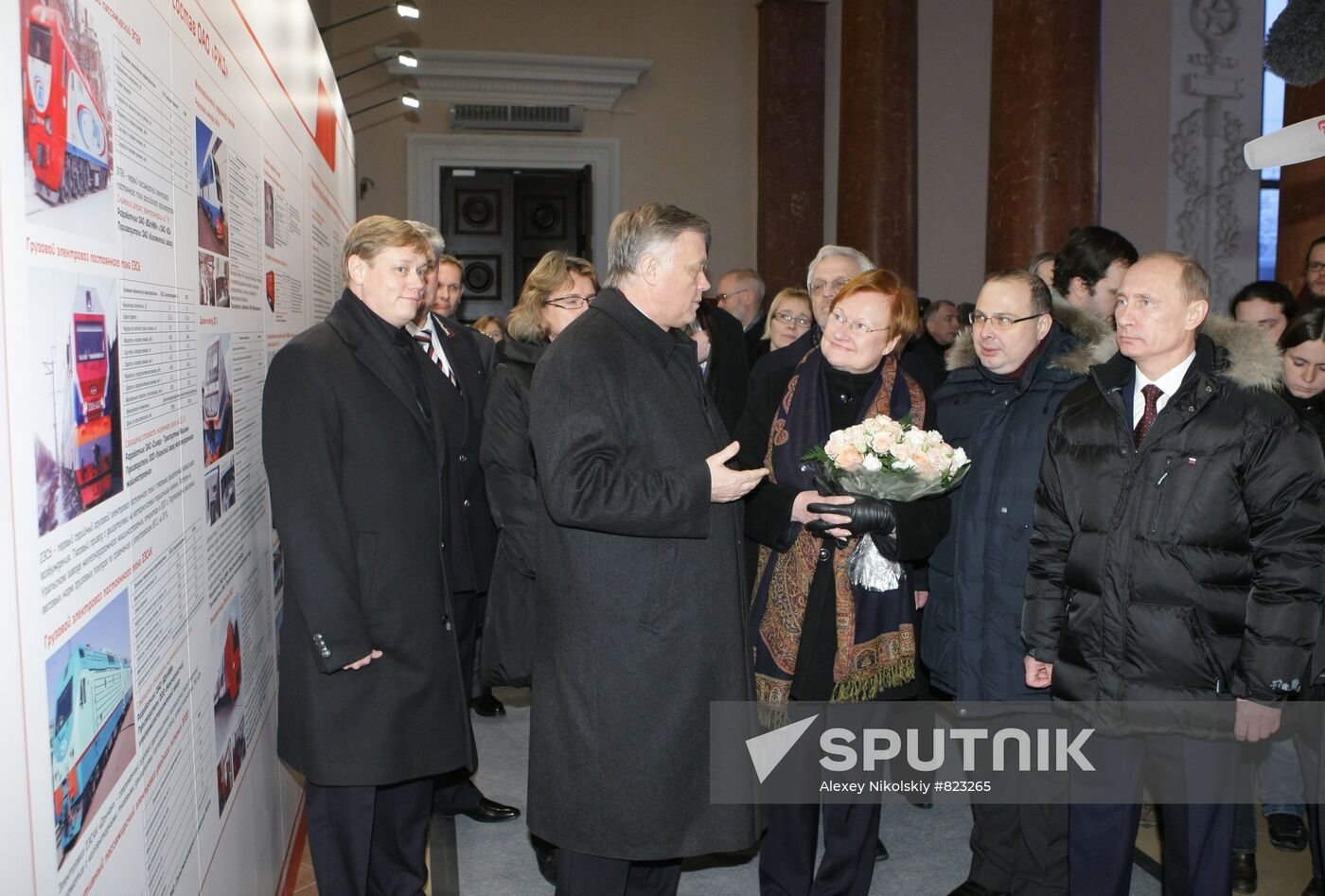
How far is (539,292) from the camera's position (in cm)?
353

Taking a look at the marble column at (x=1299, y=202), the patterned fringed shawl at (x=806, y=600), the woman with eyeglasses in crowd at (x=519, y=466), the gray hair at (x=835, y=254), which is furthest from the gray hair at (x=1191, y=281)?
the marble column at (x=1299, y=202)

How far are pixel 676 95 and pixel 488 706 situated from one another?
7809mm

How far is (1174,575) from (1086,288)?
1.37m

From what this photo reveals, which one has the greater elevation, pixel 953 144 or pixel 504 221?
pixel 953 144

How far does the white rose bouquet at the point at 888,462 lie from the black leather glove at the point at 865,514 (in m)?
0.02

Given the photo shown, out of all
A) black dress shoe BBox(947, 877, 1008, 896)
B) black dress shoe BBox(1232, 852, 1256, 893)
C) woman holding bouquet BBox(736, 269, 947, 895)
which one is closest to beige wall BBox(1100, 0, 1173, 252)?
black dress shoe BBox(1232, 852, 1256, 893)

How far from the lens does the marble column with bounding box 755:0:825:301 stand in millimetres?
10547

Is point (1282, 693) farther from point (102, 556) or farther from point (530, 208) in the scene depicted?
point (530, 208)

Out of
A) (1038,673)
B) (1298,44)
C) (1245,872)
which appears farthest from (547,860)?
(1298,44)

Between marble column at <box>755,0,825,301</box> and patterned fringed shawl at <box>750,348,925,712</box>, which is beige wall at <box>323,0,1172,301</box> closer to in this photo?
marble column at <box>755,0,825,301</box>

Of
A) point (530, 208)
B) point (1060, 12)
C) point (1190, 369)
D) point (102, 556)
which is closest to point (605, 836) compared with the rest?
point (102, 556)

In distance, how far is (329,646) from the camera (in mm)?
2465

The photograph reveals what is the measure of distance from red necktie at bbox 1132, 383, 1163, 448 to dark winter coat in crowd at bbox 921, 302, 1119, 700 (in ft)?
0.69

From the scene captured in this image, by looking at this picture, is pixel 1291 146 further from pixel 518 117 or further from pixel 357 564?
pixel 518 117
